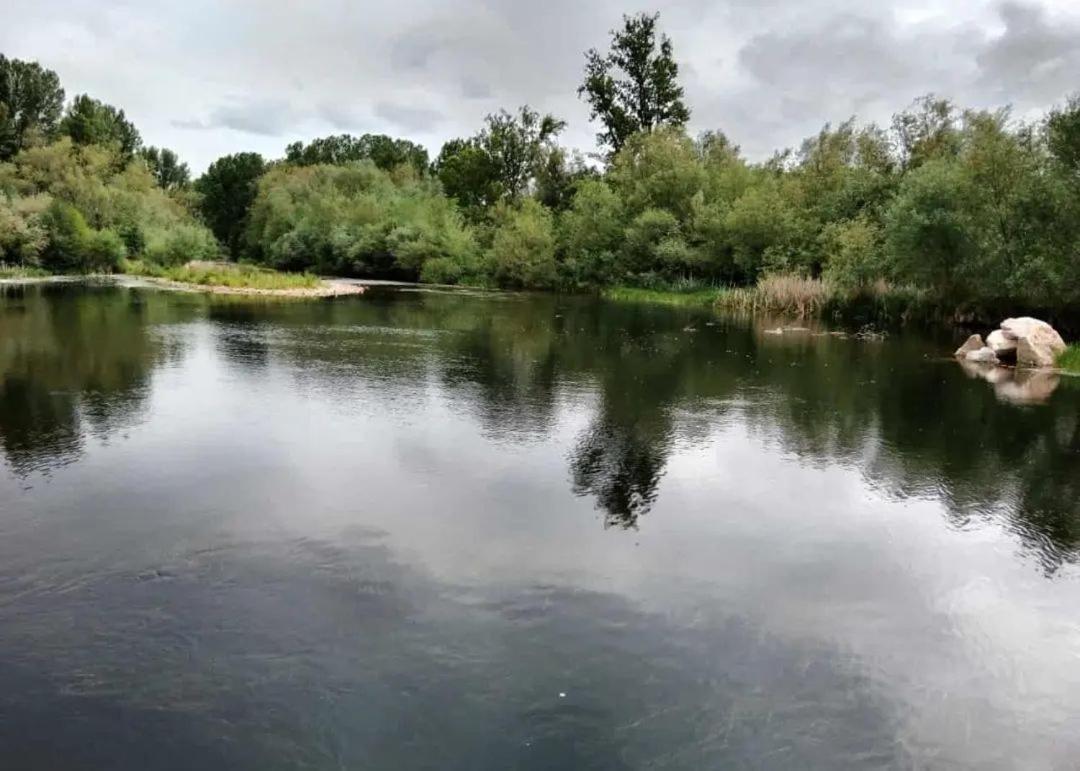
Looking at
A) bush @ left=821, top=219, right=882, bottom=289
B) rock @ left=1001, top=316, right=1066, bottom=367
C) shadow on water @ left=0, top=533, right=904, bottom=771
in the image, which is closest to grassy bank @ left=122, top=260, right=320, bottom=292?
bush @ left=821, top=219, right=882, bottom=289

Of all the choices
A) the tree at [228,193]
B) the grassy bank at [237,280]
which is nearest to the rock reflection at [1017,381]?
the grassy bank at [237,280]

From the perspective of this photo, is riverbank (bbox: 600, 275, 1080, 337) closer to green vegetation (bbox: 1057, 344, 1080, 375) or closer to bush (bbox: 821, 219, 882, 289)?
bush (bbox: 821, 219, 882, 289)

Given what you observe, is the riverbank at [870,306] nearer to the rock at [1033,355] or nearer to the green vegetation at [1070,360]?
the green vegetation at [1070,360]

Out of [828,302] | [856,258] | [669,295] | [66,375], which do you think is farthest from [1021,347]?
[669,295]

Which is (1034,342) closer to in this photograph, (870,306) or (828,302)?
(870,306)

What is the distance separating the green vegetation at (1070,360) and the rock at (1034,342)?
0.54ft

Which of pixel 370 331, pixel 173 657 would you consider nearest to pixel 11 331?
pixel 370 331

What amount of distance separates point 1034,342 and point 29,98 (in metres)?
99.8

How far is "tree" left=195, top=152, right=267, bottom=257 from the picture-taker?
108625mm

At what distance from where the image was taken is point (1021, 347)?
23.0 m

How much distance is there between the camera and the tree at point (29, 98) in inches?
3381

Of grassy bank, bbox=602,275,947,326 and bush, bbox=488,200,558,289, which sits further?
bush, bbox=488,200,558,289

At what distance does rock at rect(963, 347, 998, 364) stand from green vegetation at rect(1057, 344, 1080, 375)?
5.27ft

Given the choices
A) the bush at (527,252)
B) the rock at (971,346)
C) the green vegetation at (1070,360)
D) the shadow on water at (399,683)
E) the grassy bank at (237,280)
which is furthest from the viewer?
the bush at (527,252)
